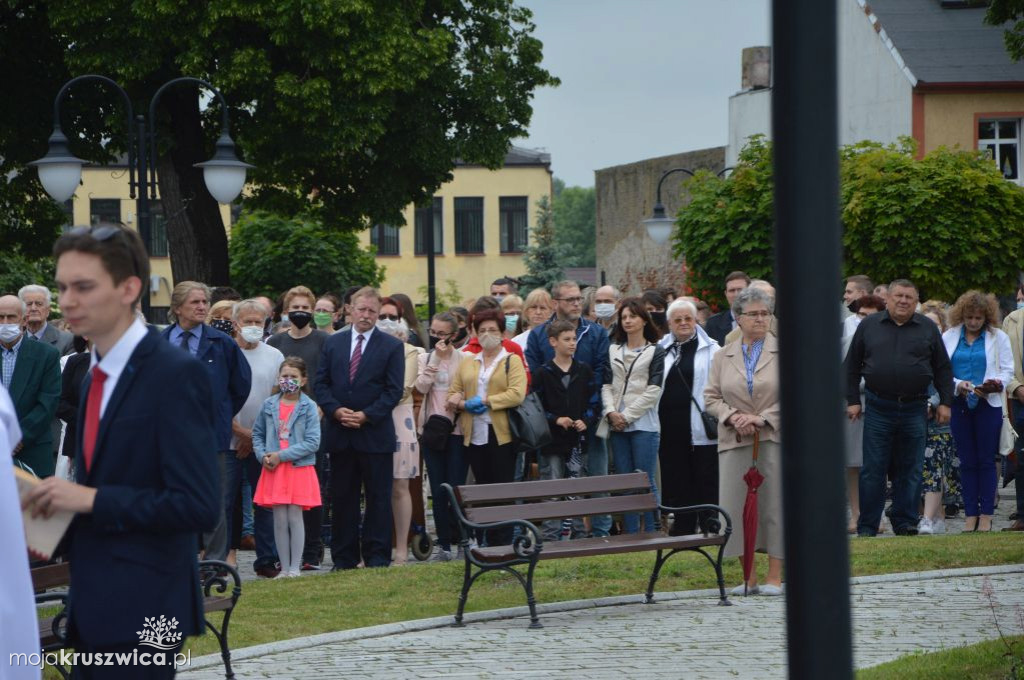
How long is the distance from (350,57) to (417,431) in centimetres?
1392

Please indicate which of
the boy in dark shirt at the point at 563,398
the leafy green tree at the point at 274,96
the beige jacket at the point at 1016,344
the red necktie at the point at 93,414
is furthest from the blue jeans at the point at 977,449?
the leafy green tree at the point at 274,96

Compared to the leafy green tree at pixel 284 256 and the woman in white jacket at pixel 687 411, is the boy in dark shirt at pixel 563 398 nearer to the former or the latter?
the woman in white jacket at pixel 687 411

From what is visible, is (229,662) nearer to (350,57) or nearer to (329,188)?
(350,57)

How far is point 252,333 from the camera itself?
13.2 meters

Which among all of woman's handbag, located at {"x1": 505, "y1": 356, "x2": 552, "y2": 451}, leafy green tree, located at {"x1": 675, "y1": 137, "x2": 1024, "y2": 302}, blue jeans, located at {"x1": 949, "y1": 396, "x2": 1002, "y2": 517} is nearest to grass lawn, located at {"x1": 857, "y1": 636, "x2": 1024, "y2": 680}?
woman's handbag, located at {"x1": 505, "y1": 356, "x2": 552, "y2": 451}

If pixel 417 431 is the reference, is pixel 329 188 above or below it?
above

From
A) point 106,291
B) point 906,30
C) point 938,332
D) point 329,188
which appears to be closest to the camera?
point 106,291

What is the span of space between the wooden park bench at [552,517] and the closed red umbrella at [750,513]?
0.68ft

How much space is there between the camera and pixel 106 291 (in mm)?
4547

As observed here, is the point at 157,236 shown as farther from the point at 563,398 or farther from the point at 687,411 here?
the point at 687,411

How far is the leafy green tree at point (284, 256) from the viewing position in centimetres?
5322

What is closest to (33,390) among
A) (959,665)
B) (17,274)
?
(959,665)

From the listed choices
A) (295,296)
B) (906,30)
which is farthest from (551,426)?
(906,30)

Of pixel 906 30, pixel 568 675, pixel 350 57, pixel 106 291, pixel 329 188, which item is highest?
pixel 906 30
